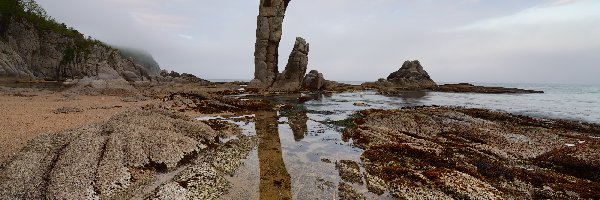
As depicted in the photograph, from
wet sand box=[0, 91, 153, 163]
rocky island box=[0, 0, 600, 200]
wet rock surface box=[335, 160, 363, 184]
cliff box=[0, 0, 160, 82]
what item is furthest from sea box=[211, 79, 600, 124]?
cliff box=[0, 0, 160, 82]

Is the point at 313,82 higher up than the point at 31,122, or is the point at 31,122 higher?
the point at 313,82

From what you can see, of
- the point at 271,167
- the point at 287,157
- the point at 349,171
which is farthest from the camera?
the point at 287,157

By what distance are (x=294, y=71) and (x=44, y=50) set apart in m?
63.9

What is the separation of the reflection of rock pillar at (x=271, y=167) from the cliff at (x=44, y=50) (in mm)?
49802

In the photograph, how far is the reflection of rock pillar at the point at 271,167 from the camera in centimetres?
744

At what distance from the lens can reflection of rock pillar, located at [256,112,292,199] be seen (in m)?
7.44

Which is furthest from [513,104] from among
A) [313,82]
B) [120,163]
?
[120,163]

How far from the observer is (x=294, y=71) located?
164 ft

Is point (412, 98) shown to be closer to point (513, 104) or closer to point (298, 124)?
point (513, 104)

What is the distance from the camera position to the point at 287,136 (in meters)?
13.6

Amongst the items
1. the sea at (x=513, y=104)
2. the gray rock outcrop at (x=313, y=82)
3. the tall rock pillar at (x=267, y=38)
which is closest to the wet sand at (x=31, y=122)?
the sea at (x=513, y=104)

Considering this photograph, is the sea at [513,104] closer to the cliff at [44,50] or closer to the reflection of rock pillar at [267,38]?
the reflection of rock pillar at [267,38]

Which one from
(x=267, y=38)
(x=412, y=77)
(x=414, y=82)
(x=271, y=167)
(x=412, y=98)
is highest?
(x=267, y=38)

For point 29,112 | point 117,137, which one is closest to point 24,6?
point 29,112
